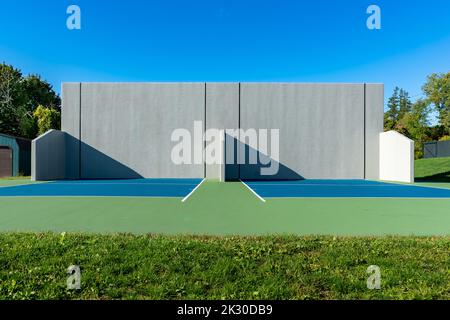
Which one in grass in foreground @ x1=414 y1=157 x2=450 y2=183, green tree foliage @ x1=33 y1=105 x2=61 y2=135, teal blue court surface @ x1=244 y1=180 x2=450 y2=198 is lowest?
teal blue court surface @ x1=244 y1=180 x2=450 y2=198

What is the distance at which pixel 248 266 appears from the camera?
418 cm

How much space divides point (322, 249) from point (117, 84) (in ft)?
73.8

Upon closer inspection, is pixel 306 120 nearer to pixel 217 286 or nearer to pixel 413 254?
pixel 413 254

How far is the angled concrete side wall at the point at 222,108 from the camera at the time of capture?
23.5 m

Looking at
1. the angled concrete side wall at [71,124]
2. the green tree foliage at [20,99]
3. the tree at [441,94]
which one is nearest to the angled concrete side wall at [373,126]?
the angled concrete side wall at [71,124]

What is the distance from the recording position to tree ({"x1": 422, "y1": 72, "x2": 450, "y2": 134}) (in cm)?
4541

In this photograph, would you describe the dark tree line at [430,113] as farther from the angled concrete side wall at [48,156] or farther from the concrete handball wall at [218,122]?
the angled concrete side wall at [48,156]

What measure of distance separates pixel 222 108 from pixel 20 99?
105 feet

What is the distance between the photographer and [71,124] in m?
23.8

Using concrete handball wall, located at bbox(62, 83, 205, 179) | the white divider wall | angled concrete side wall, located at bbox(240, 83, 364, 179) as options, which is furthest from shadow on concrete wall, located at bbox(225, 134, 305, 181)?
the white divider wall

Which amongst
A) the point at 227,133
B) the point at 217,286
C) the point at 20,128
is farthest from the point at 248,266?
the point at 20,128

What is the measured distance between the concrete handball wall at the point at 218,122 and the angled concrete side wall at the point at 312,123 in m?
0.07

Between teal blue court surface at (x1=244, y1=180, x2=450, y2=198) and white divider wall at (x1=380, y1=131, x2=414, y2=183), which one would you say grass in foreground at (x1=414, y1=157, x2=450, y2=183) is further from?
teal blue court surface at (x1=244, y1=180, x2=450, y2=198)

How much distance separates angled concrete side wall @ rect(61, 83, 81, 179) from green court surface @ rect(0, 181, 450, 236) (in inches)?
523
